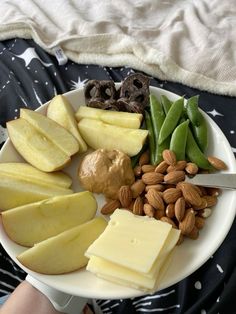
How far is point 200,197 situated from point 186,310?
223 mm

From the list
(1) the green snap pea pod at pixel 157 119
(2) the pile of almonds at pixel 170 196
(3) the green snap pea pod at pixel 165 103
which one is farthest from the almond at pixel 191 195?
(3) the green snap pea pod at pixel 165 103

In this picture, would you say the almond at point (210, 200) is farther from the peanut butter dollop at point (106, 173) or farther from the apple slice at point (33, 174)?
the apple slice at point (33, 174)

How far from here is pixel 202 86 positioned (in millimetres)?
1112

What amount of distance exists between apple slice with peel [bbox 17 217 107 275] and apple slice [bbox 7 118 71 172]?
16 cm

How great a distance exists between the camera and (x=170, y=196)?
0.81 meters

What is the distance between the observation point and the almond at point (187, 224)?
2.55 feet

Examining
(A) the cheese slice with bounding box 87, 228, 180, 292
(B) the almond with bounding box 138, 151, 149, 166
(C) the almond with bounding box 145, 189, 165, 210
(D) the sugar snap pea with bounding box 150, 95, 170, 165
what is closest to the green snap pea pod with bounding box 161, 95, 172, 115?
(D) the sugar snap pea with bounding box 150, 95, 170, 165

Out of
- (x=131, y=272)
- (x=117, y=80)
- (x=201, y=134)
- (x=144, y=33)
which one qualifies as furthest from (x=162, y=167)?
(x=144, y=33)

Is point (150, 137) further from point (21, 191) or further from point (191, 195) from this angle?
point (21, 191)

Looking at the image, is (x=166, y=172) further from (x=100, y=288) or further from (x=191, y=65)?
(x=191, y=65)

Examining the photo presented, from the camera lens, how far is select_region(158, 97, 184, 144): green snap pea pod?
0.91 metres

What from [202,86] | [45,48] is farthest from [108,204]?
[45,48]

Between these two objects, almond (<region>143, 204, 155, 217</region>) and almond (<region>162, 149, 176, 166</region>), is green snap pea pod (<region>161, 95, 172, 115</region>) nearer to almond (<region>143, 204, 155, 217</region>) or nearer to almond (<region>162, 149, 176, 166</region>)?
almond (<region>162, 149, 176, 166</region>)

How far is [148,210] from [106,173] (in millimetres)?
111
